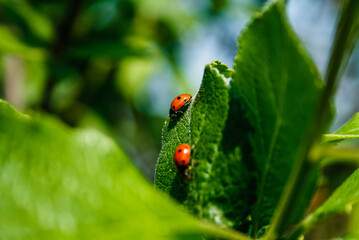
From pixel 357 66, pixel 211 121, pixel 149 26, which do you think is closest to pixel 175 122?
pixel 211 121

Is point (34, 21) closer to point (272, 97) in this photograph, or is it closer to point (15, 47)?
point (15, 47)

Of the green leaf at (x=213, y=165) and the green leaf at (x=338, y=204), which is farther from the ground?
the green leaf at (x=213, y=165)

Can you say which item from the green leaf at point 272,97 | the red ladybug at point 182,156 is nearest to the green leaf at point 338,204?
the green leaf at point 272,97

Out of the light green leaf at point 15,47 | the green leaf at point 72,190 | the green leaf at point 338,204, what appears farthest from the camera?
the light green leaf at point 15,47

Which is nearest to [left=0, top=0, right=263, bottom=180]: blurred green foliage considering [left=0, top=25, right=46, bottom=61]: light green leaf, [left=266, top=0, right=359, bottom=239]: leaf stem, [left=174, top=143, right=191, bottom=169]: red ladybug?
[left=0, top=25, right=46, bottom=61]: light green leaf

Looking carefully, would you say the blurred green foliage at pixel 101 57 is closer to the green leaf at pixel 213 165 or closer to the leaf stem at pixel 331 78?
the green leaf at pixel 213 165

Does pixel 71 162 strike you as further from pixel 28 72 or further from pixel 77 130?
pixel 28 72

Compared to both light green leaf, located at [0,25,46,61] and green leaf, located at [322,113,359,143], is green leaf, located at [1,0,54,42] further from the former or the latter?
green leaf, located at [322,113,359,143]

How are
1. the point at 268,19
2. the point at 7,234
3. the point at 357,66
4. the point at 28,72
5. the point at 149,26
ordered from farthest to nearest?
1. the point at 357,66
2. the point at 149,26
3. the point at 28,72
4. the point at 268,19
5. the point at 7,234
